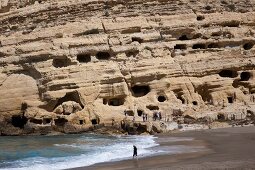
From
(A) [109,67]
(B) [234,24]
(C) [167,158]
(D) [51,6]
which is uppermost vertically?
(D) [51,6]

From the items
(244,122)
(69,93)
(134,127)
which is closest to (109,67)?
(69,93)

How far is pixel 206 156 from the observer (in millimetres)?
14422

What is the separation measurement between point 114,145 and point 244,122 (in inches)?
373

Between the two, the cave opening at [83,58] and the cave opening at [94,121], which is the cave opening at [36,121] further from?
the cave opening at [83,58]

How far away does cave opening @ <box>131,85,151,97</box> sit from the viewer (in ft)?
93.1

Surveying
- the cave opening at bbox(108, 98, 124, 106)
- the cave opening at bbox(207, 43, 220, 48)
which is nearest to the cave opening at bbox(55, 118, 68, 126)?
the cave opening at bbox(108, 98, 124, 106)

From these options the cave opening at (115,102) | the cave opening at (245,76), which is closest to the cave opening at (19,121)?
the cave opening at (115,102)

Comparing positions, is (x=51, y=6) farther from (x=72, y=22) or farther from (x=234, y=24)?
(x=234, y=24)

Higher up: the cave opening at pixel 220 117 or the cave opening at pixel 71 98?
the cave opening at pixel 71 98

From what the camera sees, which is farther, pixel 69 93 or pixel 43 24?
pixel 43 24

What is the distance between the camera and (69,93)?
2719 centimetres

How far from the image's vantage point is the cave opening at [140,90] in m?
28.4

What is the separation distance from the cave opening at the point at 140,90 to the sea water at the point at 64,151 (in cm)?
544

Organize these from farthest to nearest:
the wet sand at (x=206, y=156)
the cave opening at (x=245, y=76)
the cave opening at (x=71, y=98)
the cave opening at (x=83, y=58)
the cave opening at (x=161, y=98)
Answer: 1. the cave opening at (x=245, y=76)
2. the cave opening at (x=83, y=58)
3. the cave opening at (x=161, y=98)
4. the cave opening at (x=71, y=98)
5. the wet sand at (x=206, y=156)
